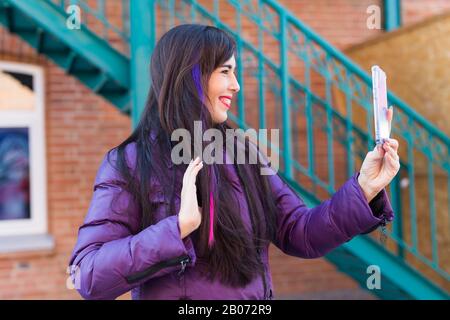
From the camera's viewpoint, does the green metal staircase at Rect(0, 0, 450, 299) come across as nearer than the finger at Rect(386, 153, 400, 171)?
No

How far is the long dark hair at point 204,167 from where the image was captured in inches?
65.6

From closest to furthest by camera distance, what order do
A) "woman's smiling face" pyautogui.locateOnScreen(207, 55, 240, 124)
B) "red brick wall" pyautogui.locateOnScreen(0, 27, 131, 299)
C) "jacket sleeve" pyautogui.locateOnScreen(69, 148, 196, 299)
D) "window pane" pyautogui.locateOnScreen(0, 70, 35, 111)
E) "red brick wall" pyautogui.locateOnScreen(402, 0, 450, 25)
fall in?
"jacket sleeve" pyautogui.locateOnScreen(69, 148, 196, 299) < "woman's smiling face" pyautogui.locateOnScreen(207, 55, 240, 124) < "red brick wall" pyautogui.locateOnScreen(0, 27, 131, 299) < "window pane" pyautogui.locateOnScreen(0, 70, 35, 111) < "red brick wall" pyautogui.locateOnScreen(402, 0, 450, 25)

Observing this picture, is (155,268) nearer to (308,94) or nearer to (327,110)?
(308,94)

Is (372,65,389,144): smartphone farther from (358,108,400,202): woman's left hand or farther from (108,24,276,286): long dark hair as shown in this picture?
(108,24,276,286): long dark hair

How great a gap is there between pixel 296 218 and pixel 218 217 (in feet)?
1.02

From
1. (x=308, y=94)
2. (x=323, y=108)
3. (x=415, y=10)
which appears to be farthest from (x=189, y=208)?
(x=415, y=10)

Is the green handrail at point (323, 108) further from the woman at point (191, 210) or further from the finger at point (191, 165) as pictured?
the finger at point (191, 165)

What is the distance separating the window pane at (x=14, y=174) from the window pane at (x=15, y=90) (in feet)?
0.67

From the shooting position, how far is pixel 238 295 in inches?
66.8

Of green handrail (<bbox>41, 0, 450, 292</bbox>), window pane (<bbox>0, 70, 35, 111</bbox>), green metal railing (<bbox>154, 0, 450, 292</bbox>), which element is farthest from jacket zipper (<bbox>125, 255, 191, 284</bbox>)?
window pane (<bbox>0, 70, 35, 111</bbox>)

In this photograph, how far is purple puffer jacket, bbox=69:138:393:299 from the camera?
1.52 m

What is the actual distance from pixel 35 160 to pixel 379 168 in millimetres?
4093

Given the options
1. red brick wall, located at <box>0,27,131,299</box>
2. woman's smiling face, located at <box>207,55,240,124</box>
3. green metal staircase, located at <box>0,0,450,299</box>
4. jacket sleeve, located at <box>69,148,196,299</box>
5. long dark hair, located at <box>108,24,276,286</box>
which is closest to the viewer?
jacket sleeve, located at <box>69,148,196,299</box>

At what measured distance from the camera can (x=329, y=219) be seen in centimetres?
182
